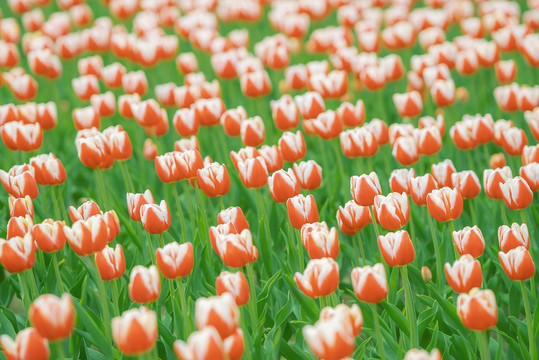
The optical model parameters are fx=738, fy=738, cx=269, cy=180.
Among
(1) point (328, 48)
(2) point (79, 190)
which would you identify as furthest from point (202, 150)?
(1) point (328, 48)

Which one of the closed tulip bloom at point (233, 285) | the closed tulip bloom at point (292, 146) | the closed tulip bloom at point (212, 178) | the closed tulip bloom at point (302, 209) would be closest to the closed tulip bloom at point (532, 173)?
the closed tulip bloom at point (302, 209)

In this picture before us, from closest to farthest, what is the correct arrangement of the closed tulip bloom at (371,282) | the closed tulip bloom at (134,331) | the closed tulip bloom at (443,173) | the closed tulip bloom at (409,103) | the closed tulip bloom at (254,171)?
1. the closed tulip bloom at (134,331)
2. the closed tulip bloom at (371,282)
3. the closed tulip bloom at (254,171)
4. the closed tulip bloom at (443,173)
5. the closed tulip bloom at (409,103)

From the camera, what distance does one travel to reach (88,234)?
2.74m

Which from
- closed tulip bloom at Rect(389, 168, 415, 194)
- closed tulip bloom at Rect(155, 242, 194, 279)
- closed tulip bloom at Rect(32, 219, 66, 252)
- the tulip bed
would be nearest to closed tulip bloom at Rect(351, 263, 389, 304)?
the tulip bed

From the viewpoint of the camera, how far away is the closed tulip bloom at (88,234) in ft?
8.97

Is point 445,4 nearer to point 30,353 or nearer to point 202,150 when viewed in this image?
point 202,150

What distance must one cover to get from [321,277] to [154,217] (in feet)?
2.90

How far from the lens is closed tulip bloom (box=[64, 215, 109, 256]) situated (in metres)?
2.73

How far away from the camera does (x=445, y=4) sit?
7441 mm

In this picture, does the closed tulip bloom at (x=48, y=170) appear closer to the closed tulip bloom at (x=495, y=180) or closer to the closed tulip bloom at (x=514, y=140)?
the closed tulip bloom at (x=495, y=180)

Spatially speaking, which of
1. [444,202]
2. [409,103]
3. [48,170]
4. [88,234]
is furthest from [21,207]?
[409,103]

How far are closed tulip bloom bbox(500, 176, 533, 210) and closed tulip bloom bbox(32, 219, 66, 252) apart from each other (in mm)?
1856

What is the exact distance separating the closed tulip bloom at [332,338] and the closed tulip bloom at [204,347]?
0.83 feet

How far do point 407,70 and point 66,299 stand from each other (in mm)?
4847
